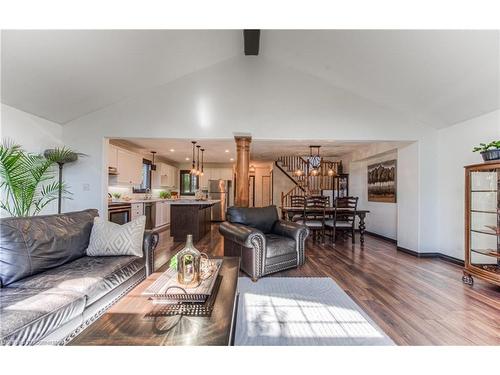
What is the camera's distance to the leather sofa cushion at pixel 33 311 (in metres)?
1.22

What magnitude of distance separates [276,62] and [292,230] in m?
3.02

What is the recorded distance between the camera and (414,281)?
307 centimetres

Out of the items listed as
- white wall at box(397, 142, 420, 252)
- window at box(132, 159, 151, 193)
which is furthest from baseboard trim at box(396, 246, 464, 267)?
window at box(132, 159, 151, 193)

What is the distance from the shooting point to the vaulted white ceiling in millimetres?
2779

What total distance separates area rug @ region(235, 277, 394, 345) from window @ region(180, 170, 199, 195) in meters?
7.11

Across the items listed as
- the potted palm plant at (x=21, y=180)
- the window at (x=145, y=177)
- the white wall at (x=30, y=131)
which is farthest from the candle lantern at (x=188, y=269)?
the window at (x=145, y=177)

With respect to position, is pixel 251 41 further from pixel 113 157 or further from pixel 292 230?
pixel 113 157

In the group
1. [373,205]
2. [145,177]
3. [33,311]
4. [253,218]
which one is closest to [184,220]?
[253,218]

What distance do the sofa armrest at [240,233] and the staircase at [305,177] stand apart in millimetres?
4831

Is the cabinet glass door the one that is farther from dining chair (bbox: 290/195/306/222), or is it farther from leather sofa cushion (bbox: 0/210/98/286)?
leather sofa cushion (bbox: 0/210/98/286)

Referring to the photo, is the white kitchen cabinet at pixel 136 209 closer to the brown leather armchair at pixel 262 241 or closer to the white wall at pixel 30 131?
the white wall at pixel 30 131
